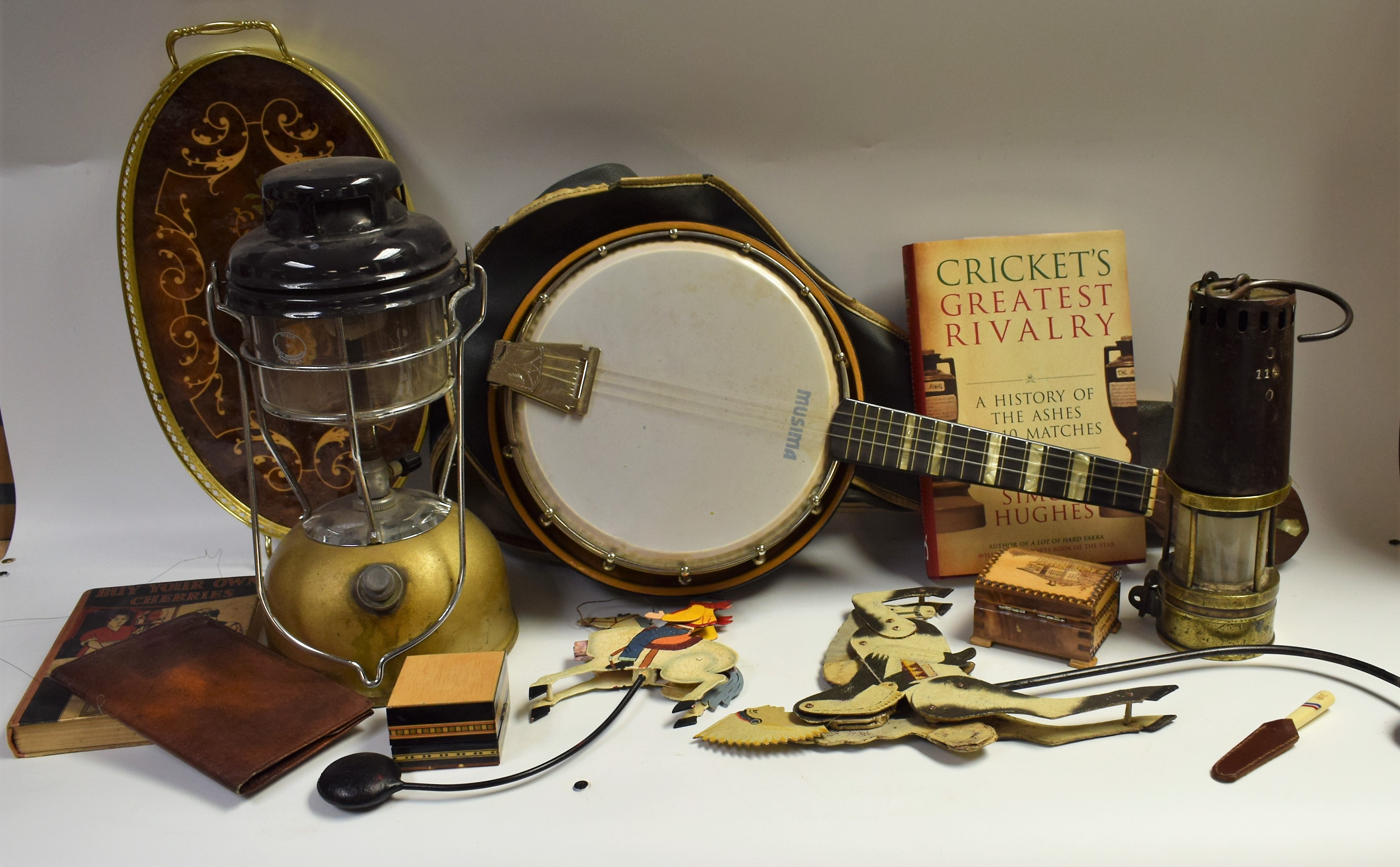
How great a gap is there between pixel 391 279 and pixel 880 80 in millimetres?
976

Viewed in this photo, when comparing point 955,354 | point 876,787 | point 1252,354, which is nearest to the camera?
point 876,787

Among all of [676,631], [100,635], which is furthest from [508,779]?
[100,635]

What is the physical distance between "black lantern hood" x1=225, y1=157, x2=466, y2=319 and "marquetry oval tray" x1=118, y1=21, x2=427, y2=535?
43 cm

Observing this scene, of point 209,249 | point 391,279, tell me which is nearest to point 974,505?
point 391,279

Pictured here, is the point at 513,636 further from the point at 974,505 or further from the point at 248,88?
the point at 248,88

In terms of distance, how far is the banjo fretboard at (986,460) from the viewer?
5.50 ft

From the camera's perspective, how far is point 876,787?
1309mm

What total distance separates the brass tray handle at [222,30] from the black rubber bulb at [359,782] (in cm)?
117

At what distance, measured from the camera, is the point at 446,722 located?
135 centimetres

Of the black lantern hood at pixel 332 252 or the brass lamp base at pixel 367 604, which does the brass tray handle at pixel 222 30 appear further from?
the brass lamp base at pixel 367 604

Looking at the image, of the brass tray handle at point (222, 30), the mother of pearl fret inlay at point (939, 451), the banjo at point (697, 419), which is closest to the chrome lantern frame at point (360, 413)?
the banjo at point (697, 419)

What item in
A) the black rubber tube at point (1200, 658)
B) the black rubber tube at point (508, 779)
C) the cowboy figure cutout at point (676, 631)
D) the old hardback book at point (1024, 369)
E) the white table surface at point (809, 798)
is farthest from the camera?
the old hardback book at point (1024, 369)

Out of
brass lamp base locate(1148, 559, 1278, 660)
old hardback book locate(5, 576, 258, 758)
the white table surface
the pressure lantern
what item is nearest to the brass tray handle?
the pressure lantern

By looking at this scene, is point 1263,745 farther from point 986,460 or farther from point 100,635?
point 100,635
